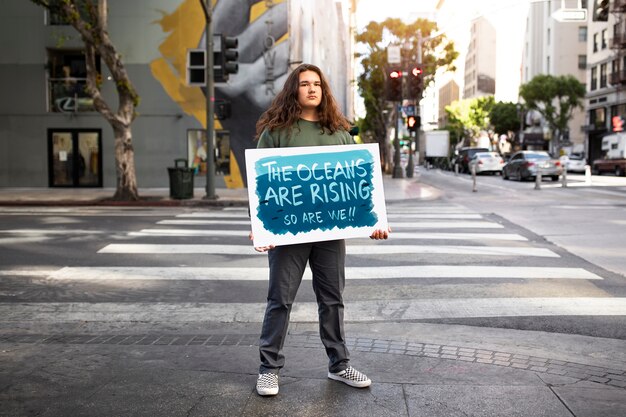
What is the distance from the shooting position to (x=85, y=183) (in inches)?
1054

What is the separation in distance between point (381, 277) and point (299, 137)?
3975 mm

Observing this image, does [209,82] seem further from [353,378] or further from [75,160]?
[353,378]

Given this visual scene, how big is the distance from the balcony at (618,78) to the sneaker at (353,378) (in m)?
57.3

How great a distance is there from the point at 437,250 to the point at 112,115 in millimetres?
12285

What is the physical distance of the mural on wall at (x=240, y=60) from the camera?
87.0 ft

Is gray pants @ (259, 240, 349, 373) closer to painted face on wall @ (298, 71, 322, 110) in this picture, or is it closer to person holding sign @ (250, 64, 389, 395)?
person holding sign @ (250, 64, 389, 395)

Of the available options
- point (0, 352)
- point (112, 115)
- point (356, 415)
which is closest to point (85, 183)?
point (112, 115)

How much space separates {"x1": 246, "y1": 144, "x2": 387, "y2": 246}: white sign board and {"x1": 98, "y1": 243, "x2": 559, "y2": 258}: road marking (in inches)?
209

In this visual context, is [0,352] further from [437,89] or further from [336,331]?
[437,89]

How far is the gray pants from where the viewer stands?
14.0 ft

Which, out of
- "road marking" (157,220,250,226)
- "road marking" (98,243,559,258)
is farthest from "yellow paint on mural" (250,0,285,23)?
"road marking" (98,243,559,258)

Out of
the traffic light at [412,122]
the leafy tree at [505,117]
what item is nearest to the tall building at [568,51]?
the leafy tree at [505,117]

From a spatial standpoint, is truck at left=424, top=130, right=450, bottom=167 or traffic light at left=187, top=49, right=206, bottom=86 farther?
truck at left=424, top=130, right=450, bottom=167

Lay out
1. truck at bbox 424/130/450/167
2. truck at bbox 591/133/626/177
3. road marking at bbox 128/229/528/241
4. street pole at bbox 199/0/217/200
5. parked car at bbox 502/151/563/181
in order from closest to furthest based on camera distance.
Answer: road marking at bbox 128/229/528/241 < street pole at bbox 199/0/217/200 < parked car at bbox 502/151/563/181 < truck at bbox 591/133/626/177 < truck at bbox 424/130/450/167
